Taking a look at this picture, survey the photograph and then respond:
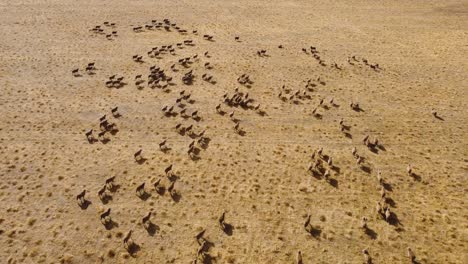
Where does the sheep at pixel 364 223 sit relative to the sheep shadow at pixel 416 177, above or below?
below

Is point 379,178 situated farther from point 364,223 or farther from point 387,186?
point 364,223

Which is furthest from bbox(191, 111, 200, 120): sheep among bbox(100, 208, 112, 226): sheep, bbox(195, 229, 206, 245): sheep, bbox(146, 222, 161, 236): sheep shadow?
bbox(195, 229, 206, 245): sheep

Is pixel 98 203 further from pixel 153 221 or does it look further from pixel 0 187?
pixel 0 187

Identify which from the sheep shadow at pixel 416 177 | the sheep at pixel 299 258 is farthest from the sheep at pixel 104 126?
the sheep shadow at pixel 416 177

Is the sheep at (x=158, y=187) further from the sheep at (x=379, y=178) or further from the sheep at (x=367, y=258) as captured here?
the sheep at (x=379, y=178)

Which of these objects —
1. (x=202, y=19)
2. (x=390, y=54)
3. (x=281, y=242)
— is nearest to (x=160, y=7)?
A: (x=202, y=19)

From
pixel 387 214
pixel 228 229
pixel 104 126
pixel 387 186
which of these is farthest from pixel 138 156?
pixel 387 186

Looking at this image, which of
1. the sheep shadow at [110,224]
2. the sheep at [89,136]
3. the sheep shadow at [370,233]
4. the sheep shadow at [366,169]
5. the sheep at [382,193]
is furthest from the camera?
the sheep at [89,136]

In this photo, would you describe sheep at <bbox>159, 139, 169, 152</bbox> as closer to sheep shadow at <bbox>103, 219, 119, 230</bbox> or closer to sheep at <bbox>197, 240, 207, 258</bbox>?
sheep shadow at <bbox>103, 219, 119, 230</bbox>
